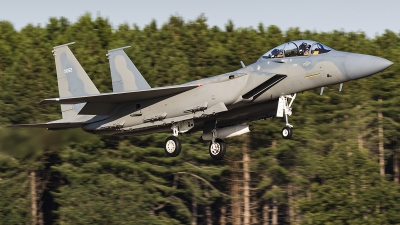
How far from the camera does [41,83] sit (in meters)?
45.3

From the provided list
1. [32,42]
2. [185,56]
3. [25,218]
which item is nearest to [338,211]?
[185,56]

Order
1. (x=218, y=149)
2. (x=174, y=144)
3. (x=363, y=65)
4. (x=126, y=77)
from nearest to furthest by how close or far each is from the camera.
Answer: (x=363, y=65)
(x=174, y=144)
(x=218, y=149)
(x=126, y=77)

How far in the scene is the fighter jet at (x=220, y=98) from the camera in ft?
64.4

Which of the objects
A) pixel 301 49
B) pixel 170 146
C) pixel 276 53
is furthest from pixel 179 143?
pixel 301 49

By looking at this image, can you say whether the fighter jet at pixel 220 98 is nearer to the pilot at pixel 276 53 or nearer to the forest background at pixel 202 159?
the pilot at pixel 276 53

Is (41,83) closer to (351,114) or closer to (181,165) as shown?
(181,165)

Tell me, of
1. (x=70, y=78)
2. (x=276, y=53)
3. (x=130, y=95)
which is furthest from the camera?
(x=70, y=78)

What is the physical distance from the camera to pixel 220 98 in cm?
2038

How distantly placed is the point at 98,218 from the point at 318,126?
1447 cm

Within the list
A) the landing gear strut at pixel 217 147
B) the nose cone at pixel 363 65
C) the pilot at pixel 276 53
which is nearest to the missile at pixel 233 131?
the landing gear strut at pixel 217 147

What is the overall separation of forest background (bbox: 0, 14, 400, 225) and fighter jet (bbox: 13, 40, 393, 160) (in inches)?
750

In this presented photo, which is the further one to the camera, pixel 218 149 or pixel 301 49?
pixel 218 149

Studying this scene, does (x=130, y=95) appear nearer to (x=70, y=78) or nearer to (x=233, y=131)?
(x=233, y=131)

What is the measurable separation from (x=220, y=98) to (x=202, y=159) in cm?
2419
